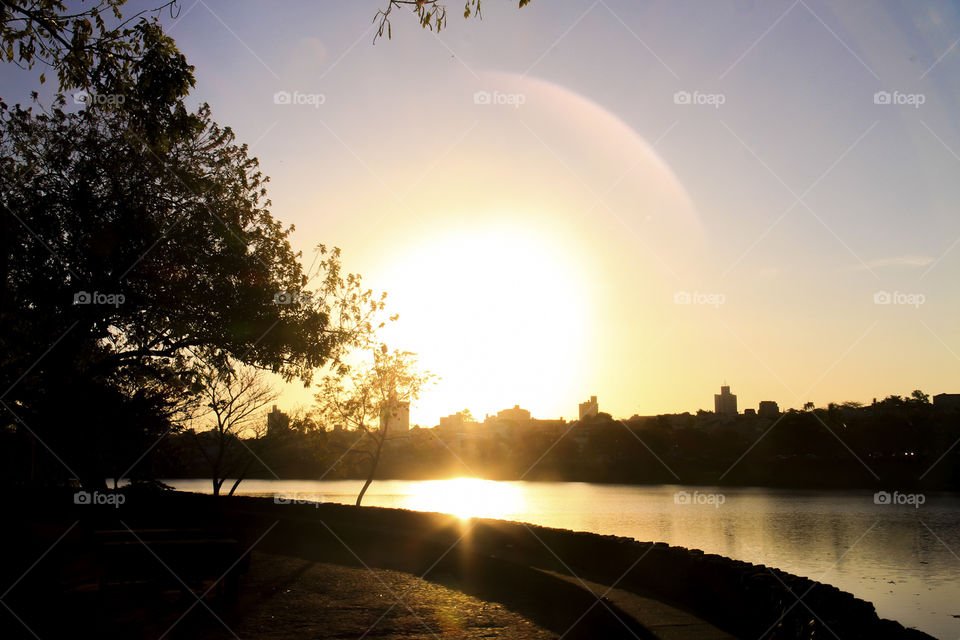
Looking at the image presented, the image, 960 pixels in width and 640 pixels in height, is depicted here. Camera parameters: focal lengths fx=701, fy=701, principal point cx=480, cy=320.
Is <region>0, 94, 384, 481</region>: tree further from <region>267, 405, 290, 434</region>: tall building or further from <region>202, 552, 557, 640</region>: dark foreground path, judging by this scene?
<region>267, 405, 290, 434</region>: tall building

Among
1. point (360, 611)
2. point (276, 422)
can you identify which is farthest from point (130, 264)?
point (276, 422)

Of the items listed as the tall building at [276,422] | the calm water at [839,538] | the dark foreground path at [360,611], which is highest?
the tall building at [276,422]

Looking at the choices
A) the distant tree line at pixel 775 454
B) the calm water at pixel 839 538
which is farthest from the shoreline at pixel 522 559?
the distant tree line at pixel 775 454

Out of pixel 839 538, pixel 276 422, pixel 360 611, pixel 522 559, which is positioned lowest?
pixel 839 538

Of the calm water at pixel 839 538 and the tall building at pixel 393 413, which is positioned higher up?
the tall building at pixel 393 413

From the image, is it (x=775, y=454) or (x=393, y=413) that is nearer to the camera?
(x=393, y=413)

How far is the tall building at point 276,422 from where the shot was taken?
1997 inches

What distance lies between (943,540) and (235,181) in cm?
4960

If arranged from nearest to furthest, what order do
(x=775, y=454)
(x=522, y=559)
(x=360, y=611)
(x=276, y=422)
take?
(x=360, y=611)
(x=522, y=559)
(x=276, y=422)
(x=775, y=454)

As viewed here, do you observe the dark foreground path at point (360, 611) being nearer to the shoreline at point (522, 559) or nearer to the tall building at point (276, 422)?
the shoreline at point (522, 559)

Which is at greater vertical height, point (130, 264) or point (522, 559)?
point (130, 264)

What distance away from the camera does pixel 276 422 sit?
51.2 m

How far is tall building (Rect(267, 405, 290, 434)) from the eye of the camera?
166 feet

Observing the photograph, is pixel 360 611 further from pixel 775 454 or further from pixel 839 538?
pixel 775 454
